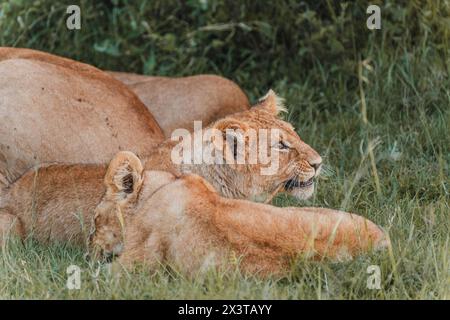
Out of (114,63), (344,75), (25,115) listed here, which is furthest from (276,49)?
(25,115)

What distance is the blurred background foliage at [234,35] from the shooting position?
20.7ft

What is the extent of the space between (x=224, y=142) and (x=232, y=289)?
1.00 metres

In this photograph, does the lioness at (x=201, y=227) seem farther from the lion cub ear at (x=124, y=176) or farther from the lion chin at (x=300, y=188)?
the lion chin at (x=300, y=188)

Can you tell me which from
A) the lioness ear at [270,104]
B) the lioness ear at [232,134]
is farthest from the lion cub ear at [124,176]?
the lioness ear at [270,104]

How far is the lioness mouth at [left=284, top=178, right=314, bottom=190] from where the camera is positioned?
178 inches

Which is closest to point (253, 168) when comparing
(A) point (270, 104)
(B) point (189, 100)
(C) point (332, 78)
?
(A) point (270, 104)

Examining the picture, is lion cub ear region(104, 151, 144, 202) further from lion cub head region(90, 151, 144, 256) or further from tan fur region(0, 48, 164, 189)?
tan fur region(0, 48, 164, 189)

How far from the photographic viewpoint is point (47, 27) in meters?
6.74

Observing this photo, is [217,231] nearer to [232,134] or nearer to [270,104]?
[232,134]

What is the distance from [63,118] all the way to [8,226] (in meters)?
0.66

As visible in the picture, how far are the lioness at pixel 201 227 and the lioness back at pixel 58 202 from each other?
0.16 meters

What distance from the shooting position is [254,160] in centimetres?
440
